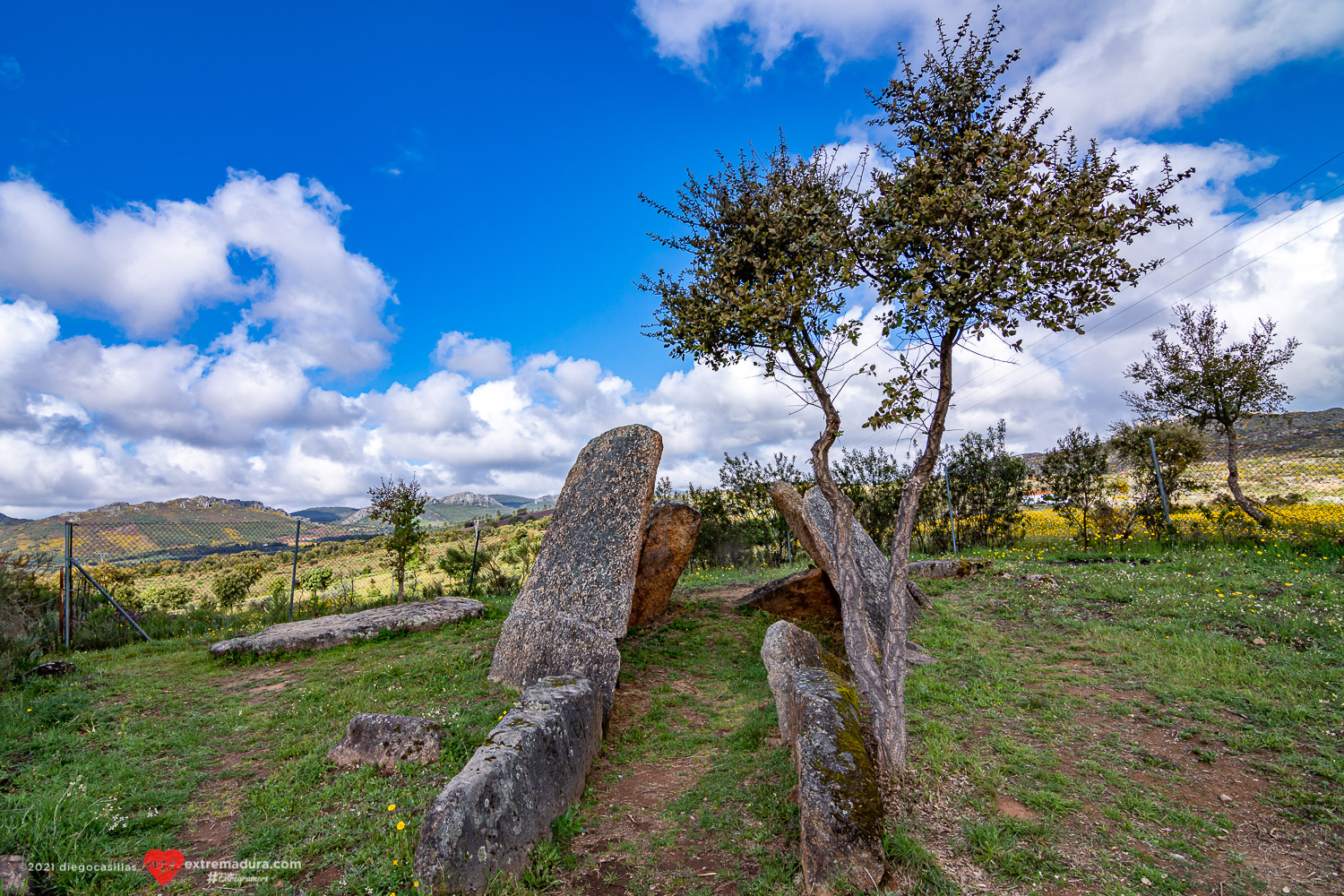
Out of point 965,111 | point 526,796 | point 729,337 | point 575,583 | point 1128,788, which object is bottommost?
point 1128,788

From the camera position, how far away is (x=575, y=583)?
845cm

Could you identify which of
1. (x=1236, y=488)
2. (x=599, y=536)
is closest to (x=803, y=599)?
(x=599, y=536)

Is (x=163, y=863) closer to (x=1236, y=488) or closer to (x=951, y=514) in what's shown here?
(x=951, y=514)

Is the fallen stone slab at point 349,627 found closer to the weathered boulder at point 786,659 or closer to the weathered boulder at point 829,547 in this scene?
the weathered boulder at point 829,547

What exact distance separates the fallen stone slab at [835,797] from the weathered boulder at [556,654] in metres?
2.92

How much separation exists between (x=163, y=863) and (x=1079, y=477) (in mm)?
19261

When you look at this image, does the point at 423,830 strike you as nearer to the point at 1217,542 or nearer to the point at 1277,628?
the point at 1277,628

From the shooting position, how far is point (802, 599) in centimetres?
1098

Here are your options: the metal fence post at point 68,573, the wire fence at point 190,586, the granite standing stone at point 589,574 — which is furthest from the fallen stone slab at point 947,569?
the metal fence post at point 68,573

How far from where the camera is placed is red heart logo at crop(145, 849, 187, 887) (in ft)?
12.7

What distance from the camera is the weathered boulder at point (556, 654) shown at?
7.33 m

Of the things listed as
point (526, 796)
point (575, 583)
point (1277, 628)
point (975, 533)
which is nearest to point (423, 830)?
point (526, 796)

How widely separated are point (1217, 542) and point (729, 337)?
13572mm

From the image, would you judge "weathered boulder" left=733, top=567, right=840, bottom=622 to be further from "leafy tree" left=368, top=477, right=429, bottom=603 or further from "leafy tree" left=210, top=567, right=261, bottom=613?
"leafy tree" left=210, top=567, right=261, bottom=613
